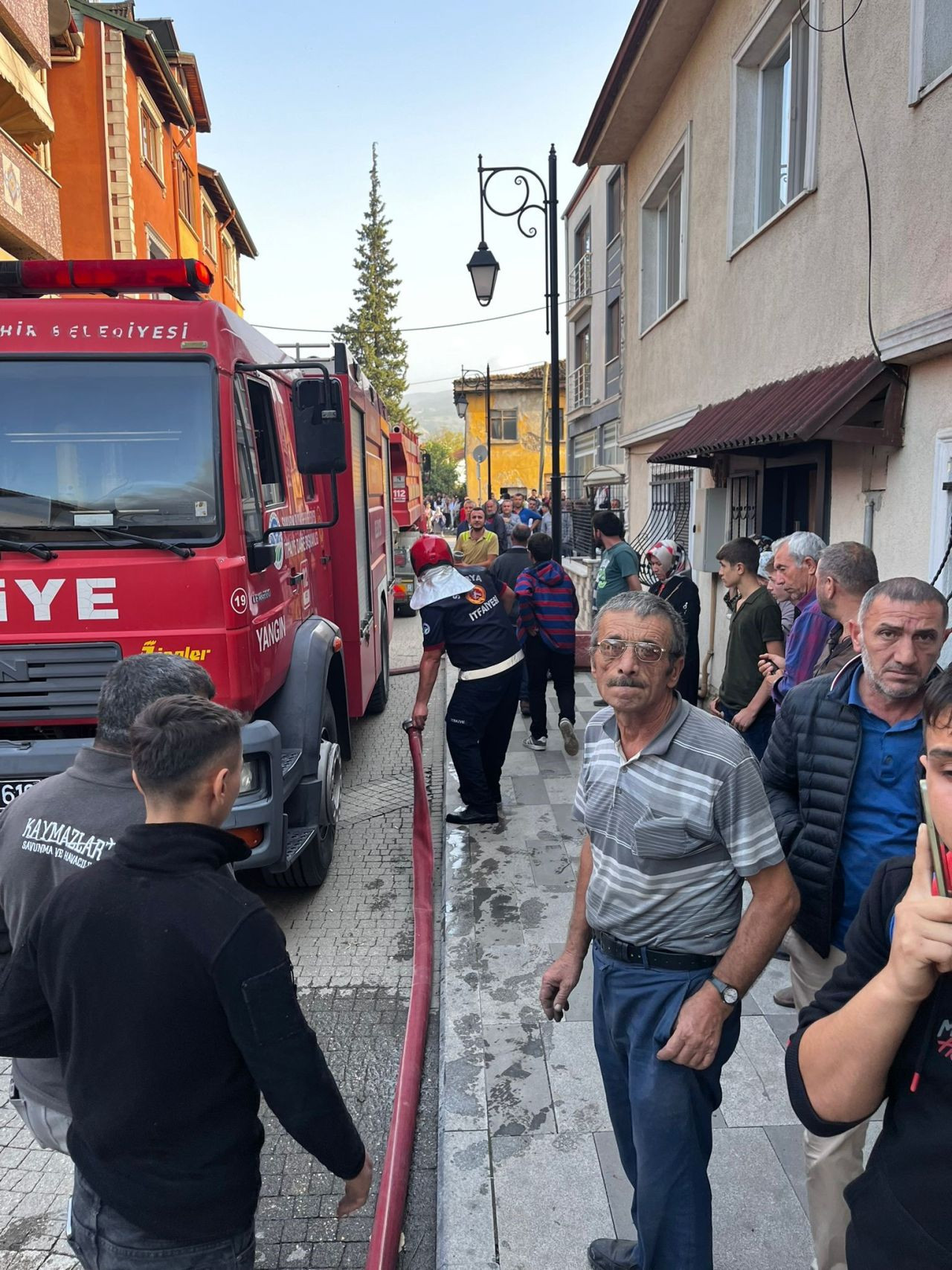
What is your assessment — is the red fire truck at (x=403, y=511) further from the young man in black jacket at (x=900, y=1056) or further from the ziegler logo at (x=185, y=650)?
the young man in black jacket at (x=900, y=1056)

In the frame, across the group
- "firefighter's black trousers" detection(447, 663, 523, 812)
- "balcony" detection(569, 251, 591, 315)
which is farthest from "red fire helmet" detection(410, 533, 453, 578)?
"balcony" detection(569, 251, 591, 315)

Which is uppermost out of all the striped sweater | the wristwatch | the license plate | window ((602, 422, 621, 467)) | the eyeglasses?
window ((602, 422, 621, 467))

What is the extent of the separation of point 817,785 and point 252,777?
100 inches

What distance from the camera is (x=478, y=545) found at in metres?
12.2

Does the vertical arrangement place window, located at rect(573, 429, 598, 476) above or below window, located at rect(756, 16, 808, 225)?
below

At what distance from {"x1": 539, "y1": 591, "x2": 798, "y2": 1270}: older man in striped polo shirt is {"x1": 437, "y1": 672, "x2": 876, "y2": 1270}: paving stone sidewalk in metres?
0.49

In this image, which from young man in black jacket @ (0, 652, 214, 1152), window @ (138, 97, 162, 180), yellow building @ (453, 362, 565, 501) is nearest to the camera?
young man in black jacket @ (0, 652, 214, 1152)

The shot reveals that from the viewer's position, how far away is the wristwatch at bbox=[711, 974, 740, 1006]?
2113mm

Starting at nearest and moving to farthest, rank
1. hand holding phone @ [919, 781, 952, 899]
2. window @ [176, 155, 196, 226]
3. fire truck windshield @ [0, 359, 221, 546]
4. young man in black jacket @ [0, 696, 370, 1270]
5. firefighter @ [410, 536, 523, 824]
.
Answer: hand holding phone @ [919, 781, 952, 899], young man in black jacket @ [0, 696, 370, 1270], fire truck windshield @ [0, 359, 221, 546], firefighter @ [410, 536, 523, 824], window @ [176, 155, 196, 226]

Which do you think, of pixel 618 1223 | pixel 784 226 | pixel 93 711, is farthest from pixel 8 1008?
pixel 784 226

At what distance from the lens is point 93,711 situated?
4.06 meters

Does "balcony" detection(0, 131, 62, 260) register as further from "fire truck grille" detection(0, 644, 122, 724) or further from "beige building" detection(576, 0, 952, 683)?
"fire truck grille" detection(0, 644, 122, 724)

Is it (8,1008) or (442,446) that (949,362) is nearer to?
(8,1008)

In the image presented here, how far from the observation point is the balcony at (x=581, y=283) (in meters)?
24.1
